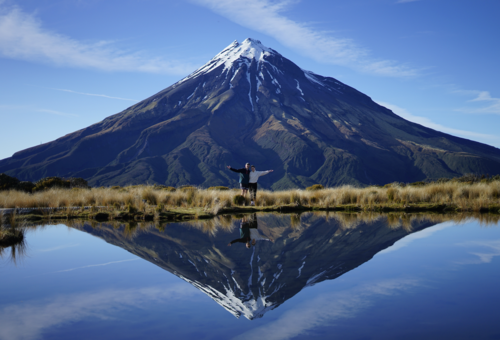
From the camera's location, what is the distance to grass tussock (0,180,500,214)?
48.9 ft

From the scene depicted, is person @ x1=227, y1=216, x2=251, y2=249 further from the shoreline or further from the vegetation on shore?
the vegetation on shore

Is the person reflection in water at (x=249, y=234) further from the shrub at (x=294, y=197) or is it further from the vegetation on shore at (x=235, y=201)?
the shrub at (x=294, y=197)

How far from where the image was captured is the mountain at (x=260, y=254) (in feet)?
16.9

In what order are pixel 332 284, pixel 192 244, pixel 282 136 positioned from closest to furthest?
pixel 332 284
pixel 192 244
pixel 282 136

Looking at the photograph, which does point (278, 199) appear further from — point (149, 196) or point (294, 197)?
point (149, 196)

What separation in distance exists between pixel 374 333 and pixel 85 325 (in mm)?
2775

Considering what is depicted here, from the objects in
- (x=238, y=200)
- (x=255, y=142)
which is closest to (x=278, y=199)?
(x=238, y=200)

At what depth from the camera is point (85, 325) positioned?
13.7 ft

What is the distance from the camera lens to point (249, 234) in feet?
31.5

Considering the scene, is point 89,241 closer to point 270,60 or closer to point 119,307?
point 119,307

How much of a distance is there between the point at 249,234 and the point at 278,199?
26.4 feet

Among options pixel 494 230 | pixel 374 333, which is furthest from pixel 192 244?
pixel 494 230

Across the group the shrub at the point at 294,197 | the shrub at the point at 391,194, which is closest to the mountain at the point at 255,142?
the shrub at the point at 294,197

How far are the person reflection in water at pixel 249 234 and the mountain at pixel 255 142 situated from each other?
108040mm
